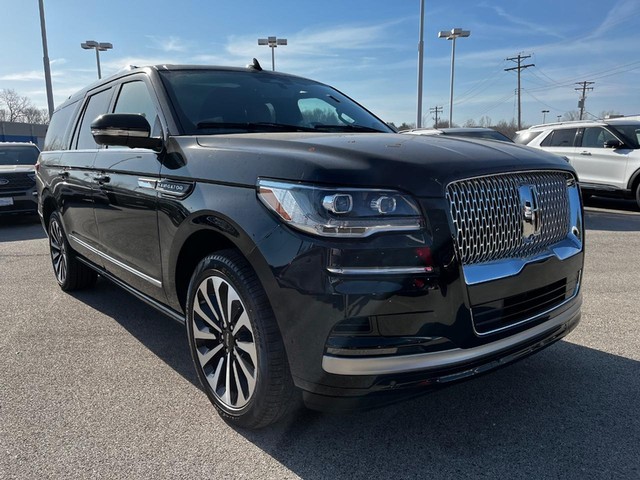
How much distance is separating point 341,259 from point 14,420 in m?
2.08

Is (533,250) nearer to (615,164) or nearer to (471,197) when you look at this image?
Result: (471,197)

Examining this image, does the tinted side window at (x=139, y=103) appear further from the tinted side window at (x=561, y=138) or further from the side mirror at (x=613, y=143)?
the tinted side window at (x=561, y=138)

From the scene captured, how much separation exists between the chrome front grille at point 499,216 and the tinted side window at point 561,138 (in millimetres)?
10691

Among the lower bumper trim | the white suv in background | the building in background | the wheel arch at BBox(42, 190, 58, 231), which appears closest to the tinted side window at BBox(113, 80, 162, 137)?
the wheel arch at BBox(42, 190, 58, 231)

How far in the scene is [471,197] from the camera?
86.4 inches

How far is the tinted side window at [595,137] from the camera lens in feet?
37.5

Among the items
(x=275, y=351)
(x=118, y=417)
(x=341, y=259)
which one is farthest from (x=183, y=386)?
(x=341, y=259)

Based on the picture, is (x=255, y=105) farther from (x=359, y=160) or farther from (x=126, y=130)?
(x=359, y=160)

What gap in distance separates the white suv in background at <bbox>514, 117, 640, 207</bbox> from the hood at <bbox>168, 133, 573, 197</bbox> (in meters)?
9.77

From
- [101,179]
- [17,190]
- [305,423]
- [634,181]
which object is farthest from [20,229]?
[634,181]

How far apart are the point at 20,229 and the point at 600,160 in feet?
41.0

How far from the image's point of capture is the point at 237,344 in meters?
2.51

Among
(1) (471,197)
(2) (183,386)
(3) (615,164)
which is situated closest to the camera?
(1) (471,197)

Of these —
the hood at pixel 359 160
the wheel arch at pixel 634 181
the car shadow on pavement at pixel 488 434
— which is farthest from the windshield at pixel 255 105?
the wheel arch at pixel 634 181
